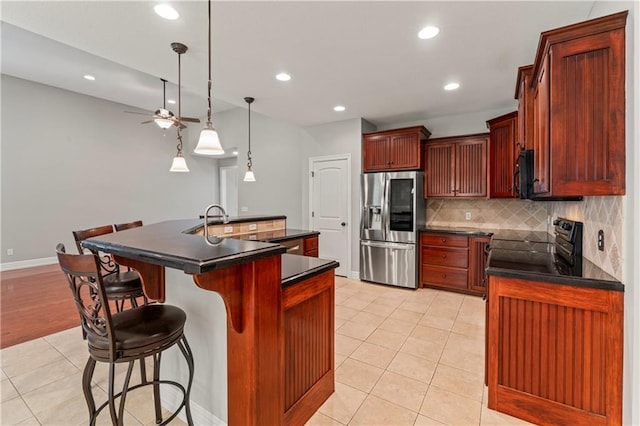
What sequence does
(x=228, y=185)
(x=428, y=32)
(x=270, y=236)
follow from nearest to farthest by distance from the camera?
(x=428, y=32) < (x=270, y=236) < (x=228, y=185)

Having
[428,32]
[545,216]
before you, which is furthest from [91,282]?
[545,216]

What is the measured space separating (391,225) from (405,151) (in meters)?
1.21

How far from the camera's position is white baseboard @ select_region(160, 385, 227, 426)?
1566 millimetres

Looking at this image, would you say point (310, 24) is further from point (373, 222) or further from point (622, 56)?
point (373, 222)

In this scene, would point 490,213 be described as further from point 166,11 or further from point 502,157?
point 166,11

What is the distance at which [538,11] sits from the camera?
2.04 metres

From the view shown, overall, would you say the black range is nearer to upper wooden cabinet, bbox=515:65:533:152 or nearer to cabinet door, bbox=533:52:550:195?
cabinet door, bbox=533:52:550:195

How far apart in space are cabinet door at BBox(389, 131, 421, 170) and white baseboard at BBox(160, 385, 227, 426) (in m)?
3.95

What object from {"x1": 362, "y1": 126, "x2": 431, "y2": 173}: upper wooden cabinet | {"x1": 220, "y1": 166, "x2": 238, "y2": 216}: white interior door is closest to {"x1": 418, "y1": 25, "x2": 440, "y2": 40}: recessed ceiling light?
{"x1": 362, "y1": 126, "x2": 431, "y2": 173}: upper wooden cabinet

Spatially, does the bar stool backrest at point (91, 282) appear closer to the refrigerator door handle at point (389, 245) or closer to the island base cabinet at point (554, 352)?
the island base cabinet at point (554, 352)

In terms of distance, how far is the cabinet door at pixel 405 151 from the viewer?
14.3 ft

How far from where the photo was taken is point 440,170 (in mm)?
4445

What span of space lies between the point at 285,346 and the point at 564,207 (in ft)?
10.2

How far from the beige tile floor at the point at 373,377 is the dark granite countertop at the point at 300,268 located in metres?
0.94
